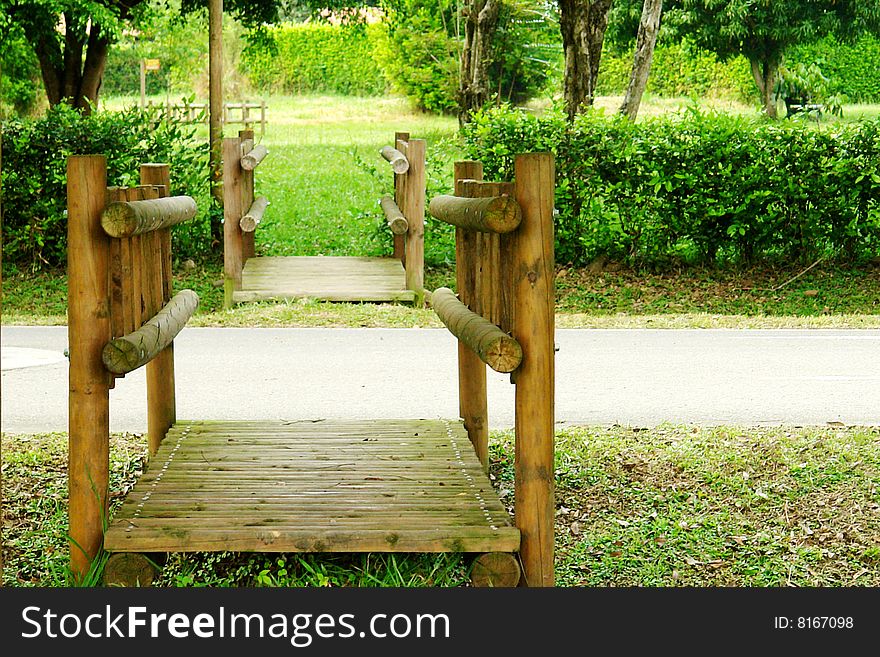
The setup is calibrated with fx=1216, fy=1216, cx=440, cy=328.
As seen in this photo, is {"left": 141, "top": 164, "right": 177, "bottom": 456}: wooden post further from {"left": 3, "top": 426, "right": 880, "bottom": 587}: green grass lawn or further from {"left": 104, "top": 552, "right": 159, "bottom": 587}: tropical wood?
{"left": 104, "top": 552, "right": 159, "bottom": 587}: tropical wood

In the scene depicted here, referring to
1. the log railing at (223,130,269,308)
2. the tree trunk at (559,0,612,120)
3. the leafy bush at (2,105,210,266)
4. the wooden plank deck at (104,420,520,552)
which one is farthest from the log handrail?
the tree trunk at (559,0,612,120)

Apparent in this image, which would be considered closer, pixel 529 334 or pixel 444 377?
pixel 529 334

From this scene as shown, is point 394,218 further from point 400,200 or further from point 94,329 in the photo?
point 94,329

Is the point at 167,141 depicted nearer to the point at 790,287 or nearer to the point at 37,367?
the point at 37,367

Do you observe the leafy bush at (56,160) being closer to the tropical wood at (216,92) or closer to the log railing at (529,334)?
the tropical wood at (216,92)

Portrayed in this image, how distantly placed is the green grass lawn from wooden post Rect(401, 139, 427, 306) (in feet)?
17.7

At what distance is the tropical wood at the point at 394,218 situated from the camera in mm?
12508

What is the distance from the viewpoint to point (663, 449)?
6.82 m

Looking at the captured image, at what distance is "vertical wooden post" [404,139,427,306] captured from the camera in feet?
41.1

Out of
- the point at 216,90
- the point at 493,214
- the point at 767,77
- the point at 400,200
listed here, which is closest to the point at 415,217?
the point at 400,200

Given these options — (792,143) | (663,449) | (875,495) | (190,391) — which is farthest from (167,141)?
(875,495)

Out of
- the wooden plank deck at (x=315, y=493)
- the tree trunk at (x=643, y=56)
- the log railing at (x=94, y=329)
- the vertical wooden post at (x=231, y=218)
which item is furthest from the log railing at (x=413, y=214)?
the log railing at (x=94, y=329)

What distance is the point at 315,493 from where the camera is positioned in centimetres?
509

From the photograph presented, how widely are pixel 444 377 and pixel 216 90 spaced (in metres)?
6.62
